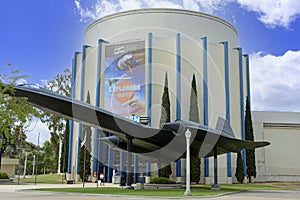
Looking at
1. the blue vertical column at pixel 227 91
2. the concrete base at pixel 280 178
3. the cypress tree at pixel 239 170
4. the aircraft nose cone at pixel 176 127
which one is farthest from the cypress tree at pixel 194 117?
the aircraft nose cone at pixel 176 127

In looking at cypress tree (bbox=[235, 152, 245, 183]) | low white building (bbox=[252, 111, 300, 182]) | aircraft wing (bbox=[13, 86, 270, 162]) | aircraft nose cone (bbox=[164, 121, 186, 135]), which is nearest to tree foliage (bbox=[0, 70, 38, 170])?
aircraft wing (bbox=[13, 86, 270, 162])

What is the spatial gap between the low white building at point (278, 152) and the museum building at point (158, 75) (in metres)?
4.03

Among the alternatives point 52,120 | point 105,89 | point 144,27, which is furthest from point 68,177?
point 144,27

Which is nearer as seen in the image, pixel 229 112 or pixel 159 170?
pixel 159 170

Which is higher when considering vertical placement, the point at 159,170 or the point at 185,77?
the point at 185,77

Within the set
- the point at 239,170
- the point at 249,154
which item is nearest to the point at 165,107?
the point at 239,170

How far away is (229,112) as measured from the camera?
3916 centimetres

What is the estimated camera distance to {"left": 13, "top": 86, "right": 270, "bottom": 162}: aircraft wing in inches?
774

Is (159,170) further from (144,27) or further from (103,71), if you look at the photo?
(144,27)

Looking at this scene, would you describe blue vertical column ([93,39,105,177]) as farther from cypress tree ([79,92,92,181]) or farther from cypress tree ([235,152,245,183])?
cypress tree ([235,152,245,183])

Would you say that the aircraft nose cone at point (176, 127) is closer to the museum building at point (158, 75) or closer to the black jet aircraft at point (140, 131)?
the black jet aircraft at point (140, 131)

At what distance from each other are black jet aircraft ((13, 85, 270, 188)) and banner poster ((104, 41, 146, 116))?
31.1 ft

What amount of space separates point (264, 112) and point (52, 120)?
28652 millimetres

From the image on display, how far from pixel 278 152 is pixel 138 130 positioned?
2424 cm
